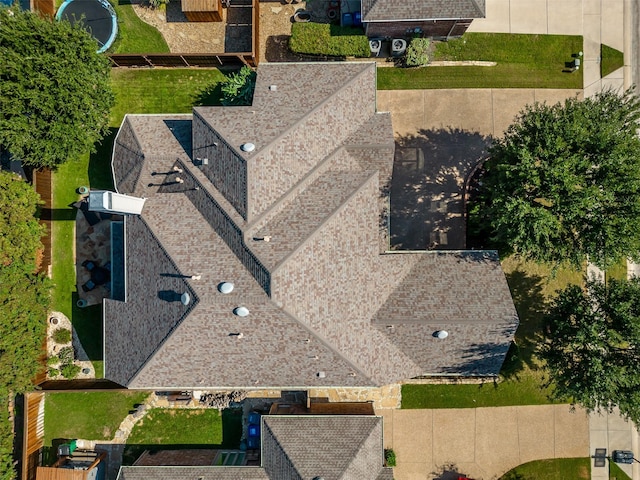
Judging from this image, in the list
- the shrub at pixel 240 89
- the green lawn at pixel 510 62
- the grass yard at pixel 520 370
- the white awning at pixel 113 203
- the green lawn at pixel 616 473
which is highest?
the green lawn at pixel 510 62

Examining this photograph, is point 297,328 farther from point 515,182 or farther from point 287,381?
point 515,182

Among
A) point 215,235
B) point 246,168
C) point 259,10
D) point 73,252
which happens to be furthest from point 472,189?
point 73,252

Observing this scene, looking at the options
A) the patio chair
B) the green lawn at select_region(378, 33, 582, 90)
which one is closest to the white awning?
the patio chair

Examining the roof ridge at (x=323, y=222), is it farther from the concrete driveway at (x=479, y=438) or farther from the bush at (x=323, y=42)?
the concrete driveway at (x=479, y=438)

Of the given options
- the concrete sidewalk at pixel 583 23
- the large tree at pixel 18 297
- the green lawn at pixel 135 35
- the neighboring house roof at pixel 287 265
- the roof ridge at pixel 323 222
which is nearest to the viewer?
the roof ridge at pixel 323 222

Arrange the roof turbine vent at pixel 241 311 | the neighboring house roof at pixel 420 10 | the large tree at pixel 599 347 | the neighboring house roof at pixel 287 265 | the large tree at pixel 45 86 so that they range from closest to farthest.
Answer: the roof turbine vent at pixel 241 311 → the large tree at pixel 599 347 → the neighboring house roof at pixel 287 265 → the large tree at pixel 45 86 → the neighboring house roof at pixel 420 10

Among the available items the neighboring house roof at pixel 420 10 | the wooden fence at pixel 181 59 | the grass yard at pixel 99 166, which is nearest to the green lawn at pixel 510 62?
the neighboring house roof at pixel 420 10

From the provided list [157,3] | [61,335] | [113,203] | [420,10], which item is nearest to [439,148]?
[420,10]
